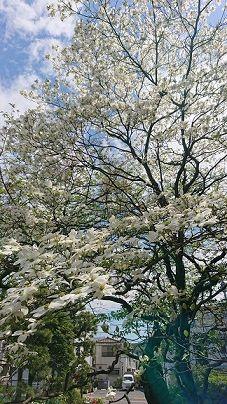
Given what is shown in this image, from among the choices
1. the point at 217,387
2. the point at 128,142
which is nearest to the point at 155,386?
the point at 217,387

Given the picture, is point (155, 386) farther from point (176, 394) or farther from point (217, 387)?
point (217, 387)

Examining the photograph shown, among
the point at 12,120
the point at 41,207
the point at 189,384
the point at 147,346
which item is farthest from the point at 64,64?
the point at 189,384

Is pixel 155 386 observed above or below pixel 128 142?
below

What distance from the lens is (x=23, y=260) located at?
268 cm

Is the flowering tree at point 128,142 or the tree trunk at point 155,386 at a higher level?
the flowering tree at point 128,142

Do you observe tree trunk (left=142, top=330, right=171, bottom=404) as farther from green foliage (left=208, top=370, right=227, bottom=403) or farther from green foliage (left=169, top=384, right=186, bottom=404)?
green foliage (left=208, top=370, right=227, bottom=403)

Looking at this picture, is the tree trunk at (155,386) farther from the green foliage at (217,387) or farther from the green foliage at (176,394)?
the green foliage at (217,387)

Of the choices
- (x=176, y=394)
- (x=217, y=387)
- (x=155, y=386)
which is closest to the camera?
(x=176, y=394)

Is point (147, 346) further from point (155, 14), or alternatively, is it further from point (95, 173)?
point (155, 14)

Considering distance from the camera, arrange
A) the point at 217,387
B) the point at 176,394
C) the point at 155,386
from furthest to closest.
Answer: the point at 217,387, the point at 155,386, the point at 176,394

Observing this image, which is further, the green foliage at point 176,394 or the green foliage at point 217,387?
the green foliage at point 217,387

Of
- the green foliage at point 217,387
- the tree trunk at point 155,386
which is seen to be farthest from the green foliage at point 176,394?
the green foliage at point 217,387

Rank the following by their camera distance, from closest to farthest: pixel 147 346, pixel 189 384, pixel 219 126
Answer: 1. pixel 147 346
2. pixel 189 384
3. pixel 219 126

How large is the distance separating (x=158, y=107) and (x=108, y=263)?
3757 mm
